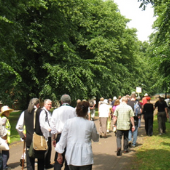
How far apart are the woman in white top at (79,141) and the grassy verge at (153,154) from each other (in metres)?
3.76

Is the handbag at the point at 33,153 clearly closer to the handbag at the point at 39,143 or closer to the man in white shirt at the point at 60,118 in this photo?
the handbag at the point at 39,143

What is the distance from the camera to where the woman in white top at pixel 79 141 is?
14.9 feet

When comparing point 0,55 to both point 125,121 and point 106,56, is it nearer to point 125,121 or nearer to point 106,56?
point 125,121

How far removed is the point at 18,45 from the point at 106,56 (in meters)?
12.6

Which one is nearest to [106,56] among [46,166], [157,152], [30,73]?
[30,73]

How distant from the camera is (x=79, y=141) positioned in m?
4.62

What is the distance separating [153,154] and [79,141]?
5945 millimetres

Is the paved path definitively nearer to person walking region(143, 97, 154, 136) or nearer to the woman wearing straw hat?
the woman wearing straw hat

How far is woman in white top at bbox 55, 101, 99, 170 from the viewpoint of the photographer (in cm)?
454

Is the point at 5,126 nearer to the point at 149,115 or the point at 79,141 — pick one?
the point at 79,141

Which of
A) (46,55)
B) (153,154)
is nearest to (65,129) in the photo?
(153,154)

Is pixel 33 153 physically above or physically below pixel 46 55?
below

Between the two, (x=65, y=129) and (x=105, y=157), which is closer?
(x=65, y=129)

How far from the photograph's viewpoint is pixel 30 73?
2405 centimetres
